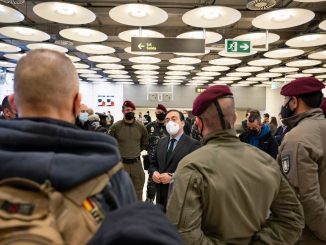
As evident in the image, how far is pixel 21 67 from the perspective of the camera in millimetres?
992

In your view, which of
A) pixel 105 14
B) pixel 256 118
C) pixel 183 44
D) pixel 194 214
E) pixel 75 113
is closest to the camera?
pixel 75 113

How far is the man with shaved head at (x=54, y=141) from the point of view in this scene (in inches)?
32.1

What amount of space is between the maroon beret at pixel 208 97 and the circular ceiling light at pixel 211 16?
4204mm

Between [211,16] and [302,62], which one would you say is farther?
[302,62]

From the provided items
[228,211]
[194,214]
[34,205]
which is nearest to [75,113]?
[34,205]

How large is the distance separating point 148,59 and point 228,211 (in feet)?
31.9

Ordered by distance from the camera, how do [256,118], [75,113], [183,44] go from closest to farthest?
[75,113], [256,118], [183,44]

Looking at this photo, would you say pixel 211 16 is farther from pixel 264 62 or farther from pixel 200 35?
pixel 264 62

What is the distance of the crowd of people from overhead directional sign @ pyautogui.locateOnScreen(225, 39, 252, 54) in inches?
216

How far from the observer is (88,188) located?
0.84m

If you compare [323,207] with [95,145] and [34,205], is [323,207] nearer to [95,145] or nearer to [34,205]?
[95,145]

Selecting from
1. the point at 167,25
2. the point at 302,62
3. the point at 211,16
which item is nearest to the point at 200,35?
the point at 211,16

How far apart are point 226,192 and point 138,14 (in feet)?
15.9

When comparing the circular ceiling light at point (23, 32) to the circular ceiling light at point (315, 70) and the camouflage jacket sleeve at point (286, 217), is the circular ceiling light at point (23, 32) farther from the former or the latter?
the circular ceiling light at point (315, 70)
